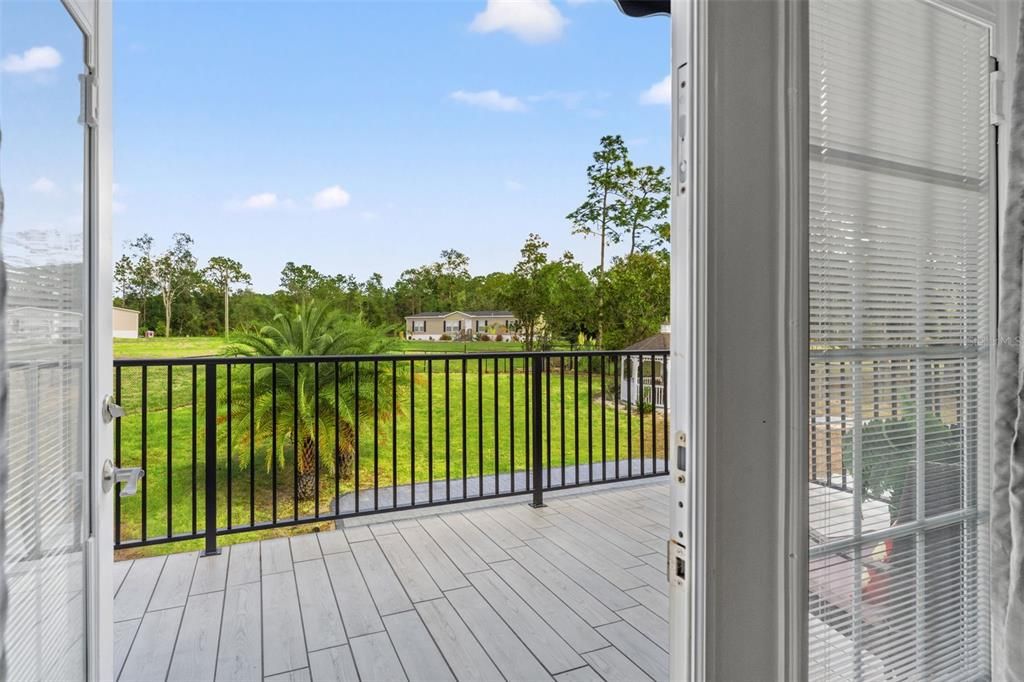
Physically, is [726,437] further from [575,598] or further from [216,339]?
[216,339]

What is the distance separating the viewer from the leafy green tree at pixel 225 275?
6.41 m

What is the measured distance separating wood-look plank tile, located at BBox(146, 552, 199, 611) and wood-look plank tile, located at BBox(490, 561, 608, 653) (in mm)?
1350

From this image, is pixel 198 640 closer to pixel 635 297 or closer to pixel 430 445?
pixel 430 445

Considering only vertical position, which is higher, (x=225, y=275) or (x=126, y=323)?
(x=225, y=275)

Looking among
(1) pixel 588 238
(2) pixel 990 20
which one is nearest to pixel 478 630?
(2) pixel 990 20

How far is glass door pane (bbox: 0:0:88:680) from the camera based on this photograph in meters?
0.59

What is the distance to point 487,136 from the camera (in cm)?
827

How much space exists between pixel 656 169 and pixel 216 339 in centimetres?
592

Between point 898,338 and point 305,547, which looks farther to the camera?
point 305,547

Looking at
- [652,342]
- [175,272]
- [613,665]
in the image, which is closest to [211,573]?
[613,665]

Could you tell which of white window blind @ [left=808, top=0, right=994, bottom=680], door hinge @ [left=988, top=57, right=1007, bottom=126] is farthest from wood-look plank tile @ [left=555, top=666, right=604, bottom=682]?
door hinge @ [left=988, top=57, right=1007, bottom=126]

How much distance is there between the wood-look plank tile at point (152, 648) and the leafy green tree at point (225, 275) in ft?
15.6

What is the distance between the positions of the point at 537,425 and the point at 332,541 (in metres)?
1.34

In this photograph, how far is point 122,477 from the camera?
3.11ft
